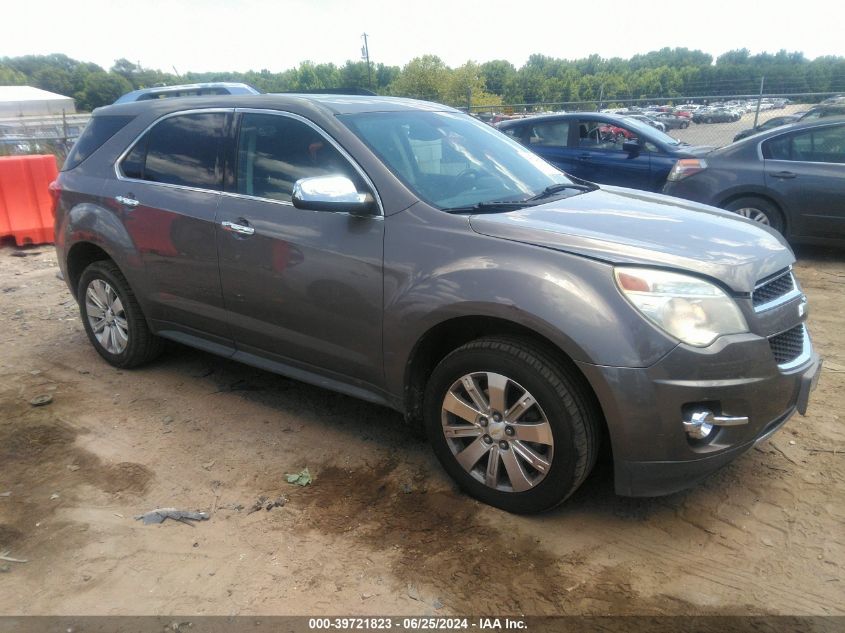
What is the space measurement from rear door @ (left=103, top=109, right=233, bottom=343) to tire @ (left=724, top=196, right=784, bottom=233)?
579 cm

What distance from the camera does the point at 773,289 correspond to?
9.54 feet

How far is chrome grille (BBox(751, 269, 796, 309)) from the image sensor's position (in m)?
2.76

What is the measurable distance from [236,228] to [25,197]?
6.53 meters

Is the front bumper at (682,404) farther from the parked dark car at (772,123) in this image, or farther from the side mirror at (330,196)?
the parked dark car at (772,123)

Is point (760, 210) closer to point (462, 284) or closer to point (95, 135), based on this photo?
point (462, 284)

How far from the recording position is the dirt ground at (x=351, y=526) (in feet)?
8.34

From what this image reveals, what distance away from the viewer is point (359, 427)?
393 centimetres

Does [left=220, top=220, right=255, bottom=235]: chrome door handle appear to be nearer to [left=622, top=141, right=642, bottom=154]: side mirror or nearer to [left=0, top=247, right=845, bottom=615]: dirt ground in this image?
[left=0, top=247, right=845, bottom=615]: dirt ground

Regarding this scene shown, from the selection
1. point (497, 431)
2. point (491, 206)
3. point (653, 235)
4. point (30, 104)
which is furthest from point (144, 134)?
point (30, 104)

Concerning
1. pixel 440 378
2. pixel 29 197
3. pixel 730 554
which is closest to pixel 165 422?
pixel 440 378

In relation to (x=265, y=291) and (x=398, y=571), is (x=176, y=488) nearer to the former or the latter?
(x=265, y=291)

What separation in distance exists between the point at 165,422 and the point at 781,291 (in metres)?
3.40

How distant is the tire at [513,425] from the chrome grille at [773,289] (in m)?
0.81

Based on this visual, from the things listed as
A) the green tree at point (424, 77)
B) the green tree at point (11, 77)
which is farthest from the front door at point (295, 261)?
the green tree at point (11, 77)
